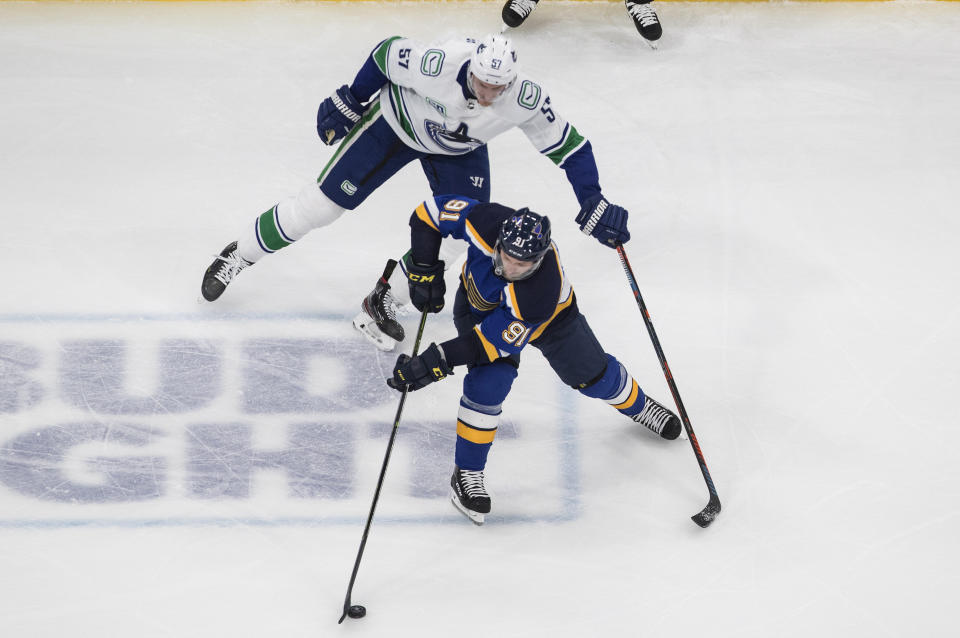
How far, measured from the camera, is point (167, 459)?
3.82m

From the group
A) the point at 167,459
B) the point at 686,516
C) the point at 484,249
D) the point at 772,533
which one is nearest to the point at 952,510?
the point at 772,533

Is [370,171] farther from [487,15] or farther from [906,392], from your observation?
[906,392]

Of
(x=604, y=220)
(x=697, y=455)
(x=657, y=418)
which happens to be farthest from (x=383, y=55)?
(x=697, y=455)

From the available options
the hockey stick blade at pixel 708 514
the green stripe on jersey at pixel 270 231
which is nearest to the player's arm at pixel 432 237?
the green stripe on jersey at pixel 270 231

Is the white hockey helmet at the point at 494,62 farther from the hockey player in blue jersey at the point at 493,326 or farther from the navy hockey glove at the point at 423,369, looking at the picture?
the navy hockey glove at the point at 423,369

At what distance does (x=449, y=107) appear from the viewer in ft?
12.1

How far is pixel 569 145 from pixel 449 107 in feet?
1.50

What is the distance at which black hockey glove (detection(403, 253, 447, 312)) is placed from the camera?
3.61 meters

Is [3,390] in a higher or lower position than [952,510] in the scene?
higher

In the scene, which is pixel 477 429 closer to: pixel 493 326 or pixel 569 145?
pixel 493 326

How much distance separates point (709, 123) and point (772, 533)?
2079 mm

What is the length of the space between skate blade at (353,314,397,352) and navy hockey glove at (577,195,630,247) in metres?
0.91

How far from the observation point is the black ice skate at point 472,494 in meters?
3.64

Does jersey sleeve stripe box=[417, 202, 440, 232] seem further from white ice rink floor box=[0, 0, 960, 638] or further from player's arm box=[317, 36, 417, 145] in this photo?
white ice rink floor box=[0, 0, 960, 638]
